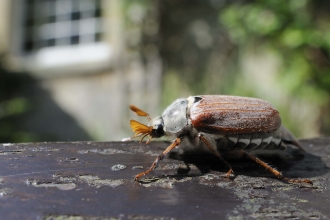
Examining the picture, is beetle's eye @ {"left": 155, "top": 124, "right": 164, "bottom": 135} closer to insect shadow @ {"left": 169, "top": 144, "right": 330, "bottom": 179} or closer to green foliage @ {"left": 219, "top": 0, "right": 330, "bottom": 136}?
insect shadow @ {"left": 169, "top": 144, "right": 330, "bottom": 179}

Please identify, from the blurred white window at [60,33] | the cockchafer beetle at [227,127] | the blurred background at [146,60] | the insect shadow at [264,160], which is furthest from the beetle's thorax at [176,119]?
the blurred white window at [60,33]

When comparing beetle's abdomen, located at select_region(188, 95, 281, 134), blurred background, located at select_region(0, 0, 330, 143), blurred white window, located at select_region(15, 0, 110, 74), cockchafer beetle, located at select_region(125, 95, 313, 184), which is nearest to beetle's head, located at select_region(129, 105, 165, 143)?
cockchafer beetle, located at select_region(125, 95, 313, 184)

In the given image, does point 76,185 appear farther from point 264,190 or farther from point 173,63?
point 173,63

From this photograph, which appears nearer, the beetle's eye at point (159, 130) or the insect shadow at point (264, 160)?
the insect shadow at point (264, 160)

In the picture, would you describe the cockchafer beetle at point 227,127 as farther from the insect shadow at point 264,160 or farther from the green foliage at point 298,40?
the green foliage at point 298,40

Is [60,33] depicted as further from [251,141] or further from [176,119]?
[251,141]

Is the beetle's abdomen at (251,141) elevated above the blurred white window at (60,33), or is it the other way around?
the blurred white window at (60,33)
